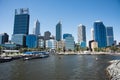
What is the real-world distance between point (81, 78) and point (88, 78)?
7.94 feet

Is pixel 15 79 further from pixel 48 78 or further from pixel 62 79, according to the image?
pixel 62 79

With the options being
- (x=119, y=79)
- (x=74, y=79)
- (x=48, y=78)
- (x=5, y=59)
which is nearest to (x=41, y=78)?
(x=48, y=78)

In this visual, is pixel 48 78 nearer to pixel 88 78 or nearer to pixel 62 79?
pixel 62 79

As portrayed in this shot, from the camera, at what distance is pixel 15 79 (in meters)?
56.1

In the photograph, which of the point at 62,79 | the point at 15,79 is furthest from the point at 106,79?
the point at 15,79

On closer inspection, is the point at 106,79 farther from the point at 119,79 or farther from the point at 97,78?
the point at 119,79

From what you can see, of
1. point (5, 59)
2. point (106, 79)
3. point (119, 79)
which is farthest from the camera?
point (5, 59)

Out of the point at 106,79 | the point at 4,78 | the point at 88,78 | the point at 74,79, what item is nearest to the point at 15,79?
the point at 4,78

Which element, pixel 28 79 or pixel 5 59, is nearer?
pixel 28 79

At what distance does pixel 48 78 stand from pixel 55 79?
9.62 ft

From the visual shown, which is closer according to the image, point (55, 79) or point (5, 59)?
point (55, 79)

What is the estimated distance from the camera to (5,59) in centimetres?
13050

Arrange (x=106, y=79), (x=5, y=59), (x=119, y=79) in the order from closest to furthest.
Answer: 1. (x=119, y=79)
2. (x=106, y=79)
3. (x=5, y=59)

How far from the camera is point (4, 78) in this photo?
57.7 metres
